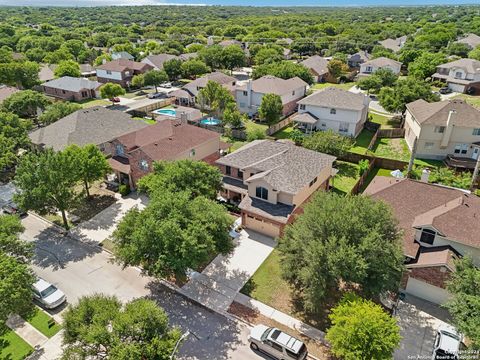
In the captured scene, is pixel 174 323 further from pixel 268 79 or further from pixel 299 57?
pixel 299 57

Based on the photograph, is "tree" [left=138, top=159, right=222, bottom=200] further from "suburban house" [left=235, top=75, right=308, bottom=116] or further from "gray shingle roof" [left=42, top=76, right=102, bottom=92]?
"gray shingle roof" [left=42, top=76, right=102, bottom=92]

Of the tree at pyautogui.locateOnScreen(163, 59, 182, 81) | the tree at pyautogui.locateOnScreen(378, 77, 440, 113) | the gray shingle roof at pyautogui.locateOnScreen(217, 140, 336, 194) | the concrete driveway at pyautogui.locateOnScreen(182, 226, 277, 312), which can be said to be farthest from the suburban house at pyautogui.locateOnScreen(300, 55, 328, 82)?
the concrete driveway at pyautogui.locateOnScreen(182, 226, 277, 312)

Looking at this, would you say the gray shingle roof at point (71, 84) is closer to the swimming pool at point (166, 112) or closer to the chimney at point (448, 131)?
the swimming pool at point (166, 112)

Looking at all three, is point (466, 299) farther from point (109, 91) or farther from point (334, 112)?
point (109, 91)

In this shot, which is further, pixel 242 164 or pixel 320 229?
pixel 242 164

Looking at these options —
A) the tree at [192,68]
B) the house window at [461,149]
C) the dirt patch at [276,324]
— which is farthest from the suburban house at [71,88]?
the house window at [461,149]

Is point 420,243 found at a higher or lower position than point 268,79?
lower

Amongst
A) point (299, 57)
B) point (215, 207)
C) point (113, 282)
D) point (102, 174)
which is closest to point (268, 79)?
point (102, 174)
